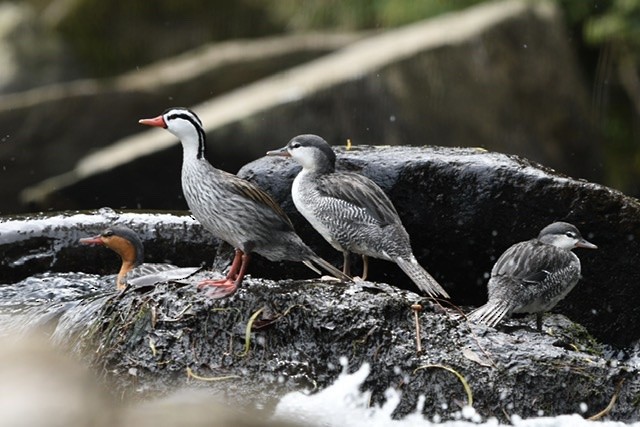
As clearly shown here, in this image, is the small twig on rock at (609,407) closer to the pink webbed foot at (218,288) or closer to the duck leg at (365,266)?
the pink webbed foot at (218,288)

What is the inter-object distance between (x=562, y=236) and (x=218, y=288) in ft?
6.72

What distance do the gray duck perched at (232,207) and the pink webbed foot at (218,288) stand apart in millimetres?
160

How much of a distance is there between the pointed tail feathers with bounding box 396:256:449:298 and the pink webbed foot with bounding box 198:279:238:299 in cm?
114

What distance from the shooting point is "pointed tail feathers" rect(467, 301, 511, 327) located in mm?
6020

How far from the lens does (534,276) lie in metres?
6.23

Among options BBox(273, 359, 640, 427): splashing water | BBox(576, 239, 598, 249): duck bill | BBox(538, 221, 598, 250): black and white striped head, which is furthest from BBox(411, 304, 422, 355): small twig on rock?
BBox(576, 239, 598, 249): duck bill

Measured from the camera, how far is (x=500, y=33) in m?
11.8

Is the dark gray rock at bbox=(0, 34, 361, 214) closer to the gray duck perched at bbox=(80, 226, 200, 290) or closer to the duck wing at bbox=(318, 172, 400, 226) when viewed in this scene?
the gray duck perched at bbox=(80, 226, 200, 290)

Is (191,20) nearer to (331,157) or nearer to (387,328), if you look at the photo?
(331,157)

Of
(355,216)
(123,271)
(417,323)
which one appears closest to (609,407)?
(417,323)

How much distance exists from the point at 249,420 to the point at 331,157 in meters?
2.08

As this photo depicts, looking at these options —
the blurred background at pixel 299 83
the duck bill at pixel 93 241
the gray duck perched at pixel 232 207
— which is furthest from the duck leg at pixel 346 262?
the blurred background at pixel 299 83

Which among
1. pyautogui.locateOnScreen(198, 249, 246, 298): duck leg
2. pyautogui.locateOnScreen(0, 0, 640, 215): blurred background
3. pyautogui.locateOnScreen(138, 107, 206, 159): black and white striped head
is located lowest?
pyautogui.locateOnScreen(198, 249, 246, 298): duck leg

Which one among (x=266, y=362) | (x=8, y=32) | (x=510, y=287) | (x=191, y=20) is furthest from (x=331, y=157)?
(x=191, y=20)
